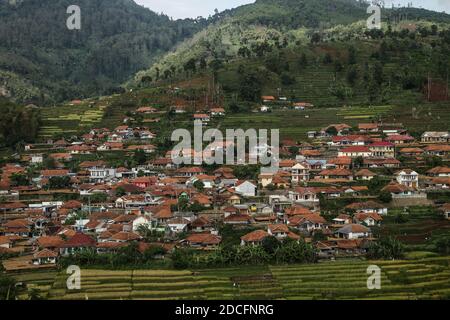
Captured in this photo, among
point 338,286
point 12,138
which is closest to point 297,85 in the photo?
point 12,138

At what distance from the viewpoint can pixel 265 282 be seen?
15.6 metres

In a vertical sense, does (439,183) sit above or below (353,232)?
above

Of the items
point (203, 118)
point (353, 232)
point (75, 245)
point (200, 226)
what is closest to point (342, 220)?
point (353, 232)

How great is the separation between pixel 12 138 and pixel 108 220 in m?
15.1

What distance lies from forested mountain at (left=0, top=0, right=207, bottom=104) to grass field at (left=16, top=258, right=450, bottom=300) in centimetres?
4244

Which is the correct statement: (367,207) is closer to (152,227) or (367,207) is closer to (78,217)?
(152,227)

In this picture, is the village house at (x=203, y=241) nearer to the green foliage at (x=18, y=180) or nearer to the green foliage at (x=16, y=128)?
the green foliage at (x=18, y=180)

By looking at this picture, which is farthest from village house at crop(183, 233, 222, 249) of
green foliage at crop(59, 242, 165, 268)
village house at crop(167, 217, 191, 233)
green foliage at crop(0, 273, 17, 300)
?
green foliage at crop(0, 273, 17, 300)

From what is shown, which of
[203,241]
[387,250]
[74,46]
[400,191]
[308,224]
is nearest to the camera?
[387,250]

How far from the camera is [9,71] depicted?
2717 inches

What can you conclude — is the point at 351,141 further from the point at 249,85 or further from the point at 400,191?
the point at 249,85

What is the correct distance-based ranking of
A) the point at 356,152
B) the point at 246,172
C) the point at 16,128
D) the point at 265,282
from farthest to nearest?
the point at 16,128 < the point at 356,152 < the point at 246,172 < the point at 265,282

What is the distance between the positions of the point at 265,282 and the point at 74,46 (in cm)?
8787

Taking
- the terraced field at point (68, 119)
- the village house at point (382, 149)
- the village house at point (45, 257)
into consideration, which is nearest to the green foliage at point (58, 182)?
the terraced field at point (68, 119)
